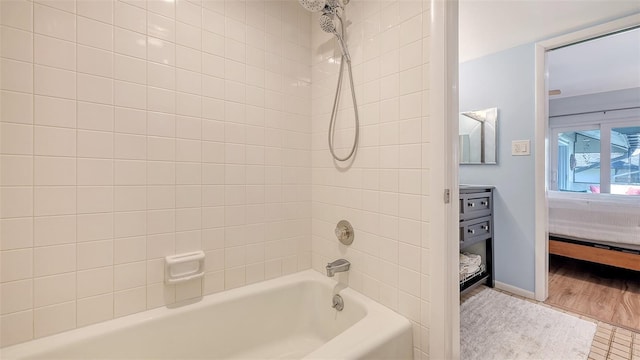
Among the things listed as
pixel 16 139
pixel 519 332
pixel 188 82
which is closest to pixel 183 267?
pixel 16 139

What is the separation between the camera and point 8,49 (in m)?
0.95

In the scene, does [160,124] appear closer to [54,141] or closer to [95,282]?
[54,141]

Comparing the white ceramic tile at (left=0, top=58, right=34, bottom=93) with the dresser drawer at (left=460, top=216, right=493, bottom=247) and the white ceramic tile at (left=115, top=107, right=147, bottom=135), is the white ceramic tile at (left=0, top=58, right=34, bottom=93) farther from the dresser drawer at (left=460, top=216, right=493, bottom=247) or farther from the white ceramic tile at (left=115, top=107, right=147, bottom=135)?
the dresser drawer at (left=460, top=216, right=493, bottom=247)

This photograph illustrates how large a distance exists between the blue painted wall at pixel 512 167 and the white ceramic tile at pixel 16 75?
310cm

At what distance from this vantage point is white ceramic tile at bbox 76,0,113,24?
3.49ft

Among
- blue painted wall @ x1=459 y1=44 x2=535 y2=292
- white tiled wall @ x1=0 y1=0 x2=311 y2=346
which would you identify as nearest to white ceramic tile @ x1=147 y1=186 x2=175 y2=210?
white tiled wall @ x1=0 y1=0 x2=311 y2=346

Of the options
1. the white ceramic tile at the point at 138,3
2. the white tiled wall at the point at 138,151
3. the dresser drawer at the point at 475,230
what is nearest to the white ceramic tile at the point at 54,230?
the white tiled wall at the point at 138,151

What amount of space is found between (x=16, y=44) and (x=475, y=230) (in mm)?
2866

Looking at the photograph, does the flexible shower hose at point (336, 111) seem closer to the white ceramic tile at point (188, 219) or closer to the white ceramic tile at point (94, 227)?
the white ceramic tile at point (188, 219)

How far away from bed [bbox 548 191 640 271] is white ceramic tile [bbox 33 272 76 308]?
3.91 m

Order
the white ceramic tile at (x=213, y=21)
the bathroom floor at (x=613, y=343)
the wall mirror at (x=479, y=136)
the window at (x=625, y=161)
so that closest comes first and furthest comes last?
the white ceramic tile at (x=213, y=21) < the bathroom floor at (x=613, y=343) < the wall mirror at (x=479, y=136) < the window at (x=625, y=161)

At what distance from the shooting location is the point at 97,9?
1092 millimetres

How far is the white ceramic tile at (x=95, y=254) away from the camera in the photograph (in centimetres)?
108

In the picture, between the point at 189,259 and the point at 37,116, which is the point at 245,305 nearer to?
the point at 189,259
